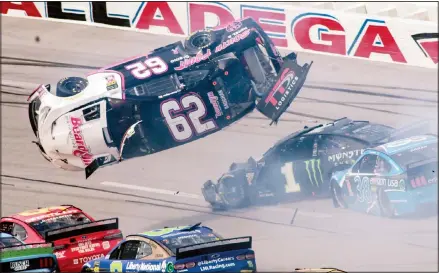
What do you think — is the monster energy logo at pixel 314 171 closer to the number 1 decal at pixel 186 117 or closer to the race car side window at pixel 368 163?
Result: the race car side window at pixel 368 163

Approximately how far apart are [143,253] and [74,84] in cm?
484

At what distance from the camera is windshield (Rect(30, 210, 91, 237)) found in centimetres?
1625

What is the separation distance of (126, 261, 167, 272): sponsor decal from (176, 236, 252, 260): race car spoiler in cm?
33

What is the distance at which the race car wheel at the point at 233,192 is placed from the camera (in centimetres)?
1695

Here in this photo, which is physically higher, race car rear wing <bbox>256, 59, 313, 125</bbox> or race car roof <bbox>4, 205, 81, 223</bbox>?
race car rear wing <bbox>256, 59, 313, 125</bbox>

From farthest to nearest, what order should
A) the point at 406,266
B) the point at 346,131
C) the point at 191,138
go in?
1. the point at 191,138
2. the point at 346,131
3. the point at 406,266

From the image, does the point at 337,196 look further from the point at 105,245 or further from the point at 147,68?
the point at 147,68

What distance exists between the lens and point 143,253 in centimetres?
1398

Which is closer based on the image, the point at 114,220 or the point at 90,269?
the point at 90,269

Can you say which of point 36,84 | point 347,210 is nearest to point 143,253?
point 347,210

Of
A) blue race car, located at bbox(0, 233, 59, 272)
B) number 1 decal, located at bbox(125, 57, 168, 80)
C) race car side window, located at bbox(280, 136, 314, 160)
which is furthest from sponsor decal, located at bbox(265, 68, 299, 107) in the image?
blue race car, located at bbox(0, 233, 59, 272)

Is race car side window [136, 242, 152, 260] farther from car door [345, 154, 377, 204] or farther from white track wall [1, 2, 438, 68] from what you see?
white track wall [1, 2, 438, 68]

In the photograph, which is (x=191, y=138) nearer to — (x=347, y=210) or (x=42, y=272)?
(x=347, y=210)

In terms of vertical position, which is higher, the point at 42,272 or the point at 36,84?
the point at 36,84
